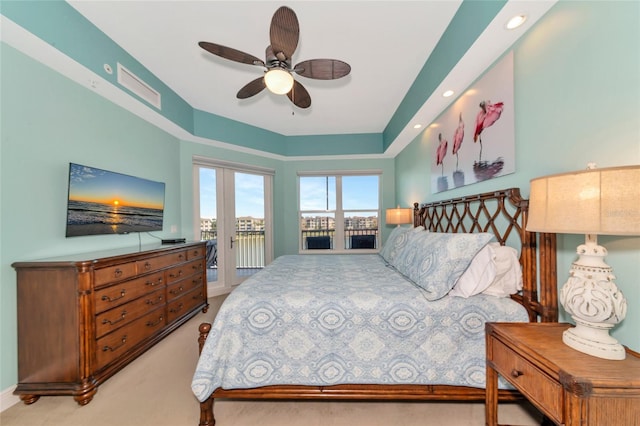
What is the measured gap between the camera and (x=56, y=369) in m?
1.69

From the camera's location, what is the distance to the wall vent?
7.69ft

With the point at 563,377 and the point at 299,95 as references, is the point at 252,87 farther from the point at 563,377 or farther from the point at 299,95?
the point at 563,377

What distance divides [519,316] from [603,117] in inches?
46.0

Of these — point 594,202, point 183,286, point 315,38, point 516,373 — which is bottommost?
point 183,286

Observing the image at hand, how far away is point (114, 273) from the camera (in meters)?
1.94

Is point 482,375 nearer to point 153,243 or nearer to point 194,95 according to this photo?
point 153,243

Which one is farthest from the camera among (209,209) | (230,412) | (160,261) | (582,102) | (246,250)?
(246,250)

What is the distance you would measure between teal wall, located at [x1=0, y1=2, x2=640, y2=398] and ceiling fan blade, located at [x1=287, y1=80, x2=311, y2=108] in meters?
1.62

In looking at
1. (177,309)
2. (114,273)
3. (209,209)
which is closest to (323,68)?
(114,273)

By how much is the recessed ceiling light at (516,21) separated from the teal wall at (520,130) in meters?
0.11

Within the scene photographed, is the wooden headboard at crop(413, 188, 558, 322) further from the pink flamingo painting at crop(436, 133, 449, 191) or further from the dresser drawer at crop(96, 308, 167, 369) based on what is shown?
the dresser drawer at crop(96, 308, 167, 369)

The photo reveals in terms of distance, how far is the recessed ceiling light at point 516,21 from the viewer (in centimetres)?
147

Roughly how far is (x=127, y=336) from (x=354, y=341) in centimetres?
199

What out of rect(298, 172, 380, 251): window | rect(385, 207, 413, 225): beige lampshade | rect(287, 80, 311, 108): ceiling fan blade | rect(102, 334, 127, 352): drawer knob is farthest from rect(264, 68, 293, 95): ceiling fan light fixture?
rect(298, 172, 380, 251): window
